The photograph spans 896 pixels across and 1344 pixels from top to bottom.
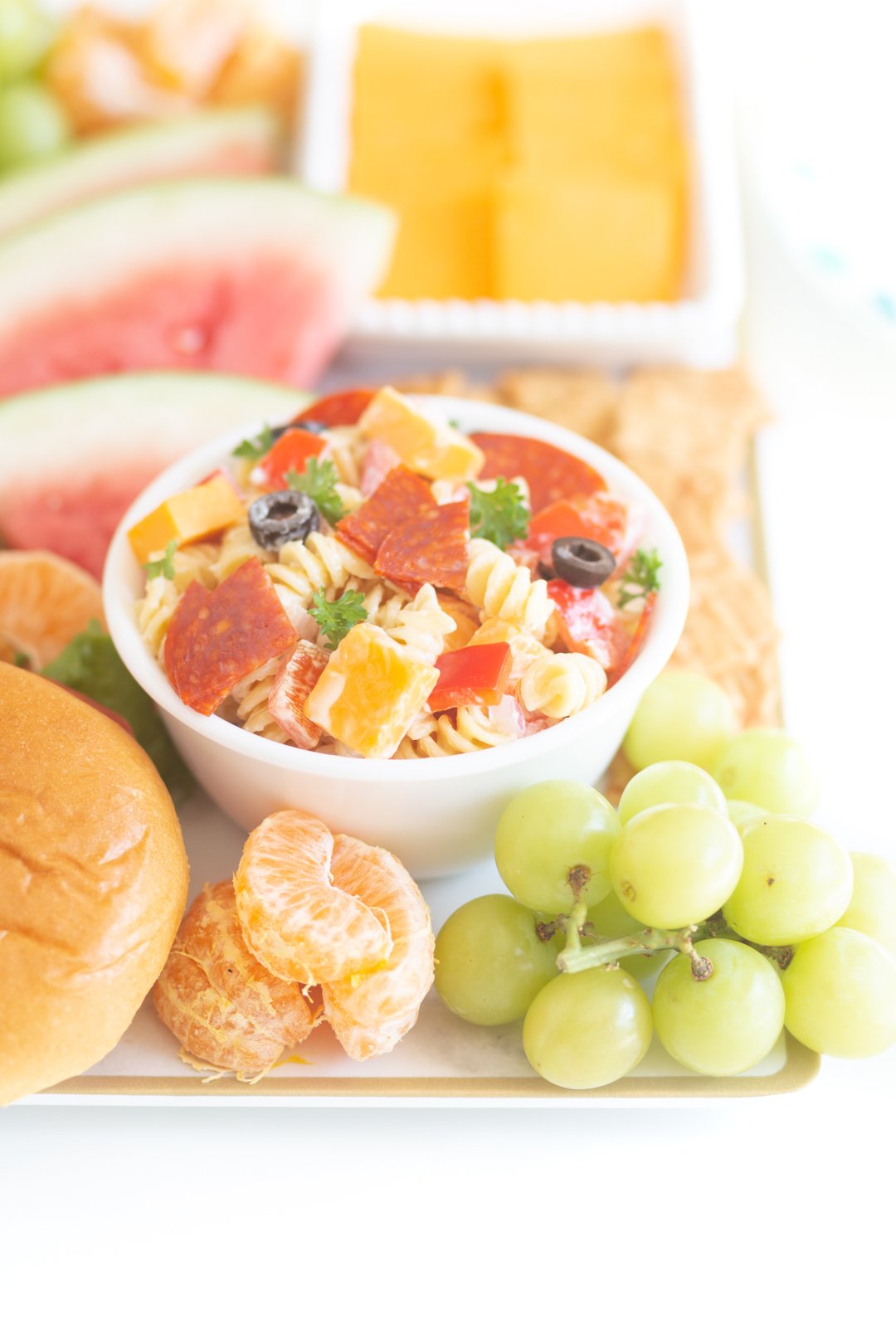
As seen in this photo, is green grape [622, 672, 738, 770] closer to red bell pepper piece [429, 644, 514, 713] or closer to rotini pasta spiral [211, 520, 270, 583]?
red bell pepper piece [429, 644, 514, 713]

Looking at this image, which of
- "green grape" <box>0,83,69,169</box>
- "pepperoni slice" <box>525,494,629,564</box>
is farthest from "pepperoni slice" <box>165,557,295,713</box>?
"green grape" <box>0,83,69,169</box>

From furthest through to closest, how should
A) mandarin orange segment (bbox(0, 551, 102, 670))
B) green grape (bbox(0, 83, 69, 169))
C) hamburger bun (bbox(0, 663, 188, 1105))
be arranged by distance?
green grape (bbox(0, 83, 69, 169)), mandarin orange segment (bbox(0, 551, 102, 670)), hamburger bun (bbox(0, 663, 188, 1105))

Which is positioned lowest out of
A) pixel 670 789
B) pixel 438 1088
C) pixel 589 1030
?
pixel 438 1088

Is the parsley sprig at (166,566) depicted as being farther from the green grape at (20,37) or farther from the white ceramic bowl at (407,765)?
the green grape at (20,37)

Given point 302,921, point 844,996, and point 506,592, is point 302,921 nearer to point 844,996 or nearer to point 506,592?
point 506,592

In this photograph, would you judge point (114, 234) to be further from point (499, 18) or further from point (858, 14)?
point (858, 14)

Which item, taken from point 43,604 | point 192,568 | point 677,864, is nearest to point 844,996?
point 677,864
